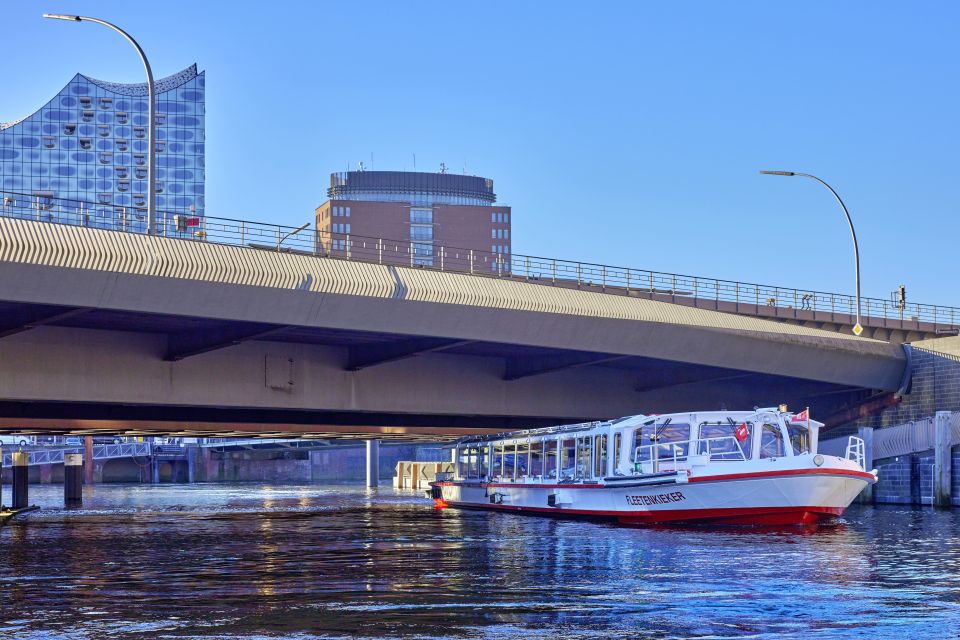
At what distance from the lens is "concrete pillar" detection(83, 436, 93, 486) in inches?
6127

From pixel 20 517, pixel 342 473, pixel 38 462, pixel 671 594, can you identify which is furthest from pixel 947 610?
pixel 342 473

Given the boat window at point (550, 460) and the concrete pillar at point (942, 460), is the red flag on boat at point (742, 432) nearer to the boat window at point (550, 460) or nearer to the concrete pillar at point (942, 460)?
the boat window at point (550, 460)

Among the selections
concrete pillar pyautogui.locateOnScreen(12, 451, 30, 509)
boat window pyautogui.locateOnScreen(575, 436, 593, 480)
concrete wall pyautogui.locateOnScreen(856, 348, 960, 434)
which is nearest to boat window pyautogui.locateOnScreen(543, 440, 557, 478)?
boat window pyautogui.locateOnScreen(575, 436, 593, 480)

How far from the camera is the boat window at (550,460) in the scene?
53.3m

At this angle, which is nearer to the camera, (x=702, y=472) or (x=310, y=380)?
(x=702, y=472)

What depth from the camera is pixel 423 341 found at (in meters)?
48.3

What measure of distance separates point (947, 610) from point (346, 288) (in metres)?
24.7

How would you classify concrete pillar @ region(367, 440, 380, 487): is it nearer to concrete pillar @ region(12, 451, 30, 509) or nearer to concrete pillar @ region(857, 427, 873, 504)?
concrete pillar @ region(12, 451, 30, 509)

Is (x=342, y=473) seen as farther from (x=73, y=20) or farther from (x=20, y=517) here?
(x=73, y=20)

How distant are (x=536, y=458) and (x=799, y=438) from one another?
41.3 ft

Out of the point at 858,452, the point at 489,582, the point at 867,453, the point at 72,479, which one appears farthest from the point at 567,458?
the point at 72,479

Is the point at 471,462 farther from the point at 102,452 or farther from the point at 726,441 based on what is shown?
the point at 102,452

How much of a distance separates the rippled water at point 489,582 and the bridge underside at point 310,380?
16.3ft

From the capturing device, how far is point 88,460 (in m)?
156
